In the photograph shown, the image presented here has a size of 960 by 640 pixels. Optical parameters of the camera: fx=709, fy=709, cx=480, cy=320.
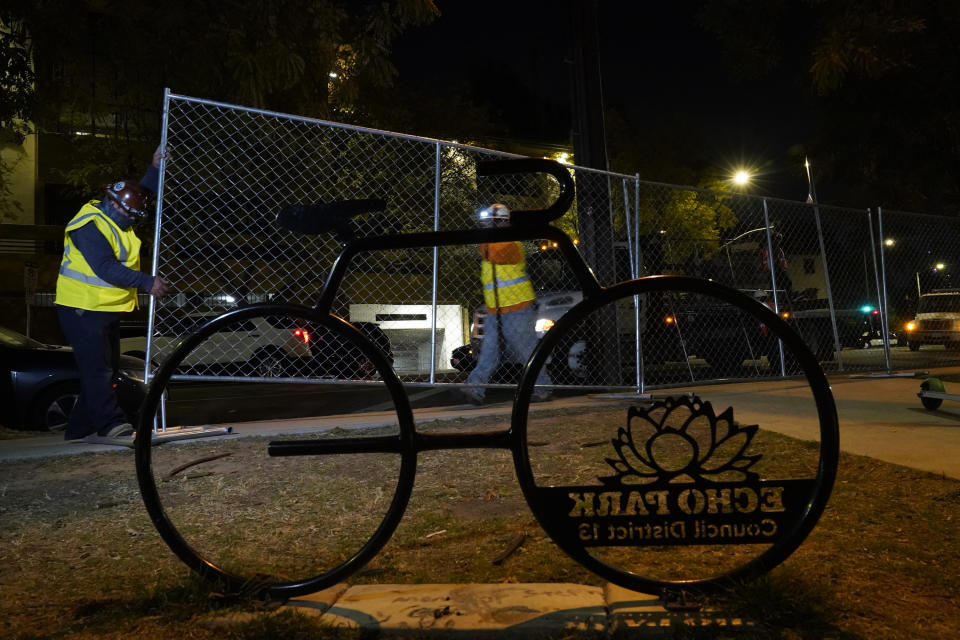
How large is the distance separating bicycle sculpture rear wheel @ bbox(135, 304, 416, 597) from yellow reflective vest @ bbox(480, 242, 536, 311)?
1500 millimetres

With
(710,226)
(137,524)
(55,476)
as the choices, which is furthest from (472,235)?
(710,226)

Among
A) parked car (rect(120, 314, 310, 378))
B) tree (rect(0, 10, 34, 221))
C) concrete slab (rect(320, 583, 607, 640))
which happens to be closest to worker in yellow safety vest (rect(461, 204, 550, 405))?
parked car (rect(120, 314, 310, 378))

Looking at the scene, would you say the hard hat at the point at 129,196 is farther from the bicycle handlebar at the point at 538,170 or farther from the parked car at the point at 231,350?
the bicycle handlebar at the point at 538,170

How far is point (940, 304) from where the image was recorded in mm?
14703

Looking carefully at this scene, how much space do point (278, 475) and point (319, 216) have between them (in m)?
2.18

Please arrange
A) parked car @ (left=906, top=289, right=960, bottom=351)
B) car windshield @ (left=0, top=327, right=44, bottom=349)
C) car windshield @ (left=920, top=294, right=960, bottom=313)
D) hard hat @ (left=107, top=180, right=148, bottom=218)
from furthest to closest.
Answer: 1. parked car @ (left=906, top=289, right=960, bottom=351)
2. car windshield @ (left=920, top=294, right=960, bottom=313)
3. car windshield @ (left=0, top=327, right=44, bottom=349)
4. hard hat @ (left=107, top=180, right=148, bottom=218)

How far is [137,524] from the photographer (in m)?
3.27

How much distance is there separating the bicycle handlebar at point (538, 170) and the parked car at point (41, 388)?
6273 millimetres

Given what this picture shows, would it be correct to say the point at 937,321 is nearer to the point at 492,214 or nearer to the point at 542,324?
the point at 542,324

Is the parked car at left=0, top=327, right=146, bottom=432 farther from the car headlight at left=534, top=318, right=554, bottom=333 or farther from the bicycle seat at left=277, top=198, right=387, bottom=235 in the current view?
the bicycle seat at left=277, top=198, right=387, bottom=235

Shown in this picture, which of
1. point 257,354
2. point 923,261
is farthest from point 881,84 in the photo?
point 257,354

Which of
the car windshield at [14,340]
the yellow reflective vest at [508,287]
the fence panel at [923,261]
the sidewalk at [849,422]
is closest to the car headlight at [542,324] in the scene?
the yellow reflective vest at [508,287]

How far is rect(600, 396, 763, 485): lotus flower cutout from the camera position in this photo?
206cm

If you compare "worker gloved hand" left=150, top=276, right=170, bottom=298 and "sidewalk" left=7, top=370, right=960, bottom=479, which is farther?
"worker gloved hand" left=150, top=276, right=170, bottom=298
